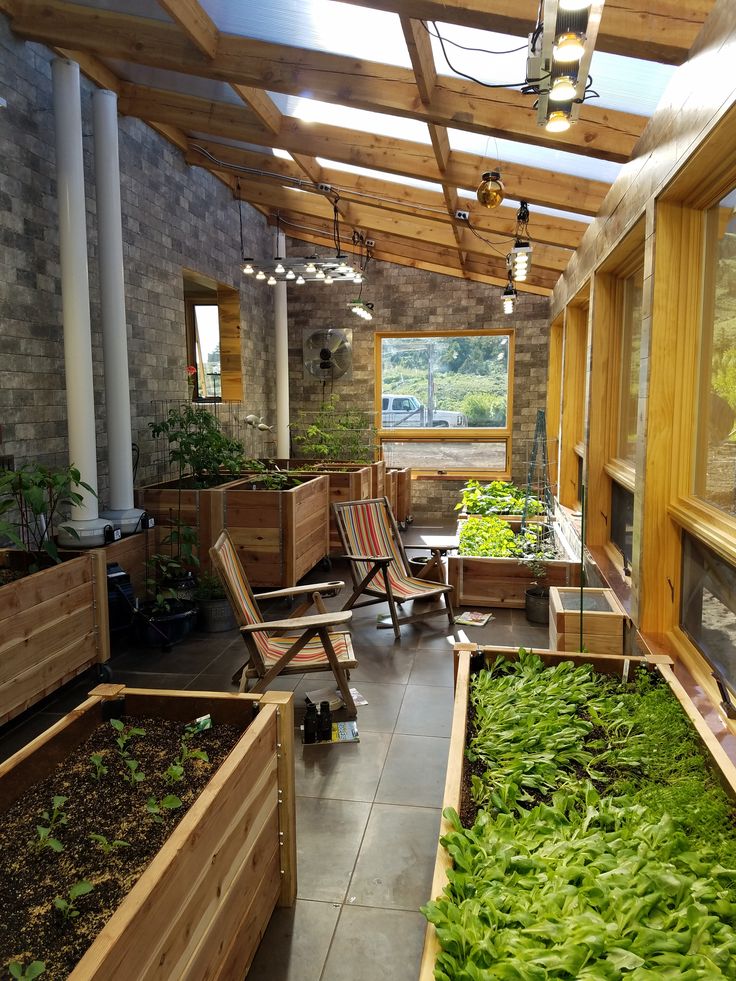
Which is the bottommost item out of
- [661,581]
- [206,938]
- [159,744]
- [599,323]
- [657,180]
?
[206,938]

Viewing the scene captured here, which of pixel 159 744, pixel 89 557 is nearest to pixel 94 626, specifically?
pixel 89 557

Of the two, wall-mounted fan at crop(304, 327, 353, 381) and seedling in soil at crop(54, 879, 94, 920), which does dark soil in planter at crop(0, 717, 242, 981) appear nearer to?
seedling in soil at crop(54, 879, 94, 920)

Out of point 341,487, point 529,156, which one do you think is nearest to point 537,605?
point 341,487

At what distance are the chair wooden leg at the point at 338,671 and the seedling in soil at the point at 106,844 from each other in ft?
5.51

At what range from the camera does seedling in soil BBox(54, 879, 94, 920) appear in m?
1.45

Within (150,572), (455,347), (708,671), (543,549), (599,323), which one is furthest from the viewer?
(455,347)

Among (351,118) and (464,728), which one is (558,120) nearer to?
(464,728)

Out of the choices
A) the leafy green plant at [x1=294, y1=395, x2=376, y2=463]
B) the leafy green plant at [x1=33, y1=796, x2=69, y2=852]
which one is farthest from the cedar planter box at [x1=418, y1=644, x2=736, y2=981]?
the leafy green plant at [x1=294, y1=395, x2=376, y2=463]

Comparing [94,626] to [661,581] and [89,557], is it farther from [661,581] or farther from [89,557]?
[661,581]

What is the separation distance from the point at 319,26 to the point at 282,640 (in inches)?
124

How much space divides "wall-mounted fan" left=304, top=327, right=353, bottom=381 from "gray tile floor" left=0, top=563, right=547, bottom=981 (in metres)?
5.11

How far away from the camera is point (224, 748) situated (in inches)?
83.5

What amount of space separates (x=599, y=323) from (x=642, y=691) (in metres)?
3.02

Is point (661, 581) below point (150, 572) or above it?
above
